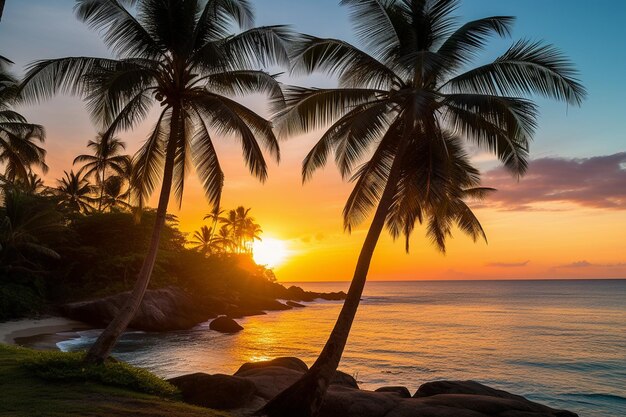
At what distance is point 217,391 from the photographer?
11328 millimetres

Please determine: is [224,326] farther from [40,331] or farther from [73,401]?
[73,401]

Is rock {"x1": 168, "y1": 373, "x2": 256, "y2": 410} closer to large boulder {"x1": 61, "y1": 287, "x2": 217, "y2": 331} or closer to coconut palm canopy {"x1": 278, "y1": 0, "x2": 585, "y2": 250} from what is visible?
coconut palm canopy {"x1": 278, "y1": 0, "x2": 585, "y2": 250}

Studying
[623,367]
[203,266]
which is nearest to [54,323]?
[203,266]

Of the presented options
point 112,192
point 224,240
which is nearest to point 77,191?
point 112,192

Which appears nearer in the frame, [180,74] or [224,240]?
[180,74]

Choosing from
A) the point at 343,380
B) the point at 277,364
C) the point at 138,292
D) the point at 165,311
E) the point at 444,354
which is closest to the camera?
the point at 138,292

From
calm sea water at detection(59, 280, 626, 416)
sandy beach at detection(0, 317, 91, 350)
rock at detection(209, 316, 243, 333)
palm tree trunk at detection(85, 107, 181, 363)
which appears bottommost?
calm sea water at detection(59, 280, 626, 416)

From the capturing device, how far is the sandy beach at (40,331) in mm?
22891

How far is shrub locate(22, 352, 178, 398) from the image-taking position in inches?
401

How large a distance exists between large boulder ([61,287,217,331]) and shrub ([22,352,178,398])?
18.7m

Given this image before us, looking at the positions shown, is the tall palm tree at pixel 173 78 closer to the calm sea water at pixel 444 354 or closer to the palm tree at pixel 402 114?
the palm tree at pixel 402 114

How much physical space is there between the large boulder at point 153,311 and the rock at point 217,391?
19.1 meters

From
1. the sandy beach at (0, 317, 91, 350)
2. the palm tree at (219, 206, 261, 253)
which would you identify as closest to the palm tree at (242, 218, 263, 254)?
the palm tree at (219, 206, 261, 253)

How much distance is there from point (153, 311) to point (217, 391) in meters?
26.5
